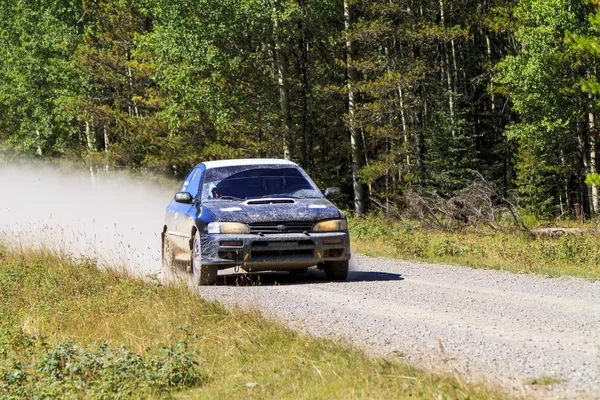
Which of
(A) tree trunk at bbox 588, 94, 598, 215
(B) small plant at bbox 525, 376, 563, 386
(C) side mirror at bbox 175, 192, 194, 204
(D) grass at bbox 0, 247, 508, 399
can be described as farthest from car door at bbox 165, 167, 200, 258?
(A) tree trunk at bbox 588, 94, 598, 215

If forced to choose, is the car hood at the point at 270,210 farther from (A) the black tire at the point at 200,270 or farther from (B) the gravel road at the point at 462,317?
(B) the gravel road at the point at 462,317

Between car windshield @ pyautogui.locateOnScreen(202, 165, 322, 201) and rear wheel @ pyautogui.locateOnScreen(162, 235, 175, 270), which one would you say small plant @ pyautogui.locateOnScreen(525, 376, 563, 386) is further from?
rear wheel @ pyautogui.locateOnScreen(162, 235, 175, 270)

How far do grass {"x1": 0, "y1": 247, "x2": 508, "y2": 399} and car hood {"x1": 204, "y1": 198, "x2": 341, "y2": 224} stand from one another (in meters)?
1.82

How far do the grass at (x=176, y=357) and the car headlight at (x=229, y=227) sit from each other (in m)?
1.52

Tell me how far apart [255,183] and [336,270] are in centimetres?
179

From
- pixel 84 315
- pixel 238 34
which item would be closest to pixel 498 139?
pixel 238 34

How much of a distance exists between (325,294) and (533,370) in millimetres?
5093

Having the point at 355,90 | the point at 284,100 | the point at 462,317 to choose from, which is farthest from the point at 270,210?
the point at 284,100

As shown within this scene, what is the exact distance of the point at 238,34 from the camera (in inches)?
1220

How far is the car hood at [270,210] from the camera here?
12.3 metres

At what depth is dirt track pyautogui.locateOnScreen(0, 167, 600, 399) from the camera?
6.54 metres

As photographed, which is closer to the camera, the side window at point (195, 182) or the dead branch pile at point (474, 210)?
the side window at point (195, 182)

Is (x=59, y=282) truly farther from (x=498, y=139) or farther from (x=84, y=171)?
(x=84, y=171)

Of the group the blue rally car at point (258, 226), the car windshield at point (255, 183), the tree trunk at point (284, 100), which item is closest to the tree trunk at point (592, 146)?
the tree trunk at point (284, 100)
